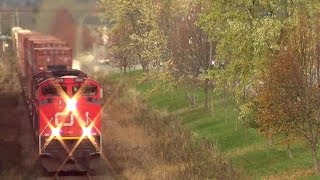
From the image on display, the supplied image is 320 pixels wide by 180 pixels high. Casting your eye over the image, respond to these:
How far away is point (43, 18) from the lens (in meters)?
27.3

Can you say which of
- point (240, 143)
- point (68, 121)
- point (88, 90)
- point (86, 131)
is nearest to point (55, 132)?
point (68, 121)

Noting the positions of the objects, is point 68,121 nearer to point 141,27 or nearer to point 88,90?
point 88,90

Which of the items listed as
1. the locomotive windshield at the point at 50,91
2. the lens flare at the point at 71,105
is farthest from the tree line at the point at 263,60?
the locomotive windshield at the point at 50,91

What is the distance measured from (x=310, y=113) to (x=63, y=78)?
9.69 meters

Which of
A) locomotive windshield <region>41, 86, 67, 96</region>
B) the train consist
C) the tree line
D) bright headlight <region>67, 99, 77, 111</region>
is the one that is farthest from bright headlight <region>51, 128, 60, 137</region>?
the tree line

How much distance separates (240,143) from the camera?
26266 millimetres

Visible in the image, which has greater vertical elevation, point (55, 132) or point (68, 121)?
point (68, 121)

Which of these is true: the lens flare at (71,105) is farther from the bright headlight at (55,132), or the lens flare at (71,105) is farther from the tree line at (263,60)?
the tree line at (263,60)

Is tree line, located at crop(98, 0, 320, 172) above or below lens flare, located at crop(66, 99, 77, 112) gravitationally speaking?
above

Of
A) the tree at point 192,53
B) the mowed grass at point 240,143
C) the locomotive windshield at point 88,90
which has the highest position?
the tree at point 192,53

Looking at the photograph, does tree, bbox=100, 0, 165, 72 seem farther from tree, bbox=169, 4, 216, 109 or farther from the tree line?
the tree line

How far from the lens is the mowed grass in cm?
2156

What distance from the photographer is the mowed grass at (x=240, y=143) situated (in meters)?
21.6

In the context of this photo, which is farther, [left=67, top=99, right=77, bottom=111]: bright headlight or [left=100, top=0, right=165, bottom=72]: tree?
[left=100, top=0, right=165, bottom=72]: tree
